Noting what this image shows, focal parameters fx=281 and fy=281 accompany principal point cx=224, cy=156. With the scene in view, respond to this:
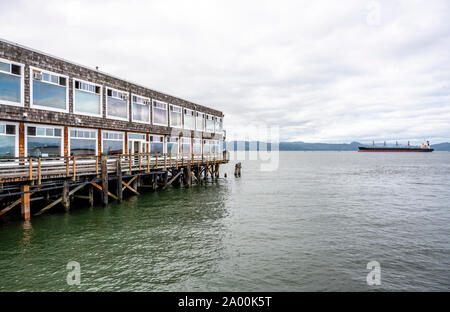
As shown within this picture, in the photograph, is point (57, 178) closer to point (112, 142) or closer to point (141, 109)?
point (112, 142)

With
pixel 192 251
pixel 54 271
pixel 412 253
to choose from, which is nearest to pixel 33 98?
pixel 54 271

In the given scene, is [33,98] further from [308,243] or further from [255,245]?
[308,243]

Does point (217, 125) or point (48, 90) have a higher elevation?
point (217, 125)

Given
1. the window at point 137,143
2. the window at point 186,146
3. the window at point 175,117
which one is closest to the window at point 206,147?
the window at point 186,146

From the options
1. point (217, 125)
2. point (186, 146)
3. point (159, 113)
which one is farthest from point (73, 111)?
point (217, 125)

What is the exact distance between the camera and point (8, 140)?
1688 cm

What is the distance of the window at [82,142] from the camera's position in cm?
2097

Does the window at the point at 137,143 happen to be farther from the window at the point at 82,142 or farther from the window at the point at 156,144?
the window at the point at 82,142

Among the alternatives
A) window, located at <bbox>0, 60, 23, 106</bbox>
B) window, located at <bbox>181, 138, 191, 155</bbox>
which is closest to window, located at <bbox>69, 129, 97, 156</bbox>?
window, located at <bbox>0, 60, 23, 106</bbox>

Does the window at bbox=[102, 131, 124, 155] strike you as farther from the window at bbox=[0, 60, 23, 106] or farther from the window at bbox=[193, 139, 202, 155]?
the window at bbox=[193, 139, 202, 155]

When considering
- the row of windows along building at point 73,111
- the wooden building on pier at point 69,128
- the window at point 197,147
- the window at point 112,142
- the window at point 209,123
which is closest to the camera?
the wooden building on pier at point 69,128

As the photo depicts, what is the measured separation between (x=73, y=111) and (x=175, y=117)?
13.5 meters

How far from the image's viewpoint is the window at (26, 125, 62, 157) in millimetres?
18109

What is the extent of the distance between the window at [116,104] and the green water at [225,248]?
26.9 feet
